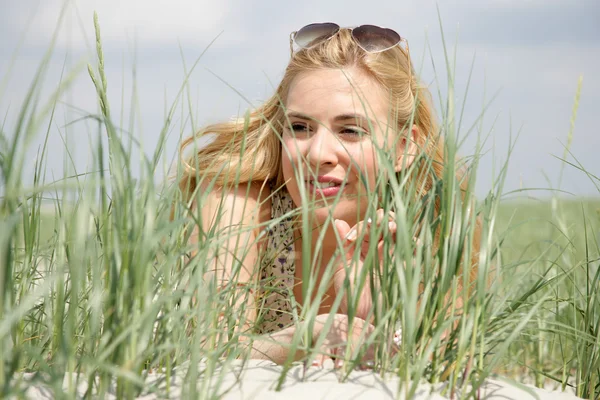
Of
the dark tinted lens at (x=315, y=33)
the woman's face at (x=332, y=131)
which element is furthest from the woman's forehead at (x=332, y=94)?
the dark tinted lens at (x=315, y=33)

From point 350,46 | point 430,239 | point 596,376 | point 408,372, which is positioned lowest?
point 596,376

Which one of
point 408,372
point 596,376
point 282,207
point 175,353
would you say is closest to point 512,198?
point 596,376

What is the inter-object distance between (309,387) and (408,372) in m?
0.21

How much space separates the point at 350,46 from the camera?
3180 millimetres

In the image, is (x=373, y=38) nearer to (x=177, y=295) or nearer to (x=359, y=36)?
(x=359, y=36)

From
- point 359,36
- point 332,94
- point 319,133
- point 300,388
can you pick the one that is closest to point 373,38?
point 359,36

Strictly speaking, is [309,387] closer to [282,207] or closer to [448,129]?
[448,129]

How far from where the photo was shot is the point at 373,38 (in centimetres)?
315

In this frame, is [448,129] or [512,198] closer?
[448,129]

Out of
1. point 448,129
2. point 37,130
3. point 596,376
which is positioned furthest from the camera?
point 596,376

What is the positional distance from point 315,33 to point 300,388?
2252 millimetres

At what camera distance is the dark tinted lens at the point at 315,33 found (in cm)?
324

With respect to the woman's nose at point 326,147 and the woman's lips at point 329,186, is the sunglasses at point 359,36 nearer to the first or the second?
the woman's nose at point 326,147

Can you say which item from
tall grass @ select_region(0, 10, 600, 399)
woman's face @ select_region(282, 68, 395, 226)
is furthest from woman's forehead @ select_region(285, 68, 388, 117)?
tall grass @ select_region(0, 10, 600, 399)
